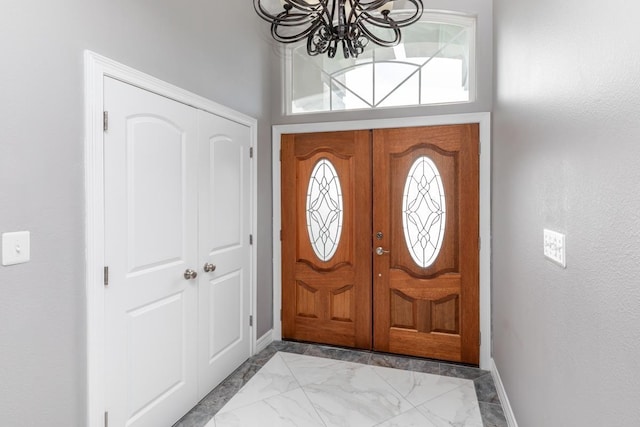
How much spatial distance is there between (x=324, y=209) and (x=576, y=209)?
2.17 m

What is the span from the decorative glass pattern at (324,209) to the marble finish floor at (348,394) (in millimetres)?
941

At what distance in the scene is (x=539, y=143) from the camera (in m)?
1.55

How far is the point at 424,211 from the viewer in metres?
2.93

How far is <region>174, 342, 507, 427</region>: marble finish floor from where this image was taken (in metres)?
2.14

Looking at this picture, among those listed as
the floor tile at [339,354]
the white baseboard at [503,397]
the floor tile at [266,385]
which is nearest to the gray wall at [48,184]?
the floor tile at [266,385]

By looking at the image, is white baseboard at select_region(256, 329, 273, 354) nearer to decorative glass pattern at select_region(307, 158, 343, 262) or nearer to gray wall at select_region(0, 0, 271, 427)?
decorative glass pattern at select_region(307, 158, 343, 262)

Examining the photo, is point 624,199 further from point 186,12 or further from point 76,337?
point 186,12

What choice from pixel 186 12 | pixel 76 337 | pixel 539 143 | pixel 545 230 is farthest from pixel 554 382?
pixel 186 12

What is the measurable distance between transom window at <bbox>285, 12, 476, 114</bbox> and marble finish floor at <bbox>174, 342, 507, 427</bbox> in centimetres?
217

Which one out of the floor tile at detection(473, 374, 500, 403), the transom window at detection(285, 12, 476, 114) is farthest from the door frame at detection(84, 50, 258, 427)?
the floor tile at detection(473, 374, 500, 403)

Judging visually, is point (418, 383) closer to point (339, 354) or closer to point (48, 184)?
point (339, 354)

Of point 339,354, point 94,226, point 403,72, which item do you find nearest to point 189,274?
point 94,226

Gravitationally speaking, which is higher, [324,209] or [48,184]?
[48,184]

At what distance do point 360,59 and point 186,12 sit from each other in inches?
60.1
